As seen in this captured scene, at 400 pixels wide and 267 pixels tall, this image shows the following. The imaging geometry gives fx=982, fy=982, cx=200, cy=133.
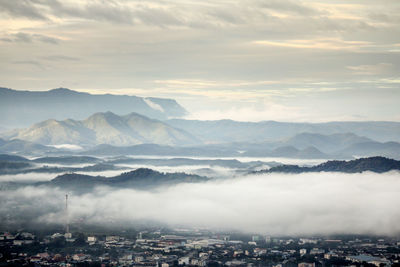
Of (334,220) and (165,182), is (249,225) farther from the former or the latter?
(165,182)

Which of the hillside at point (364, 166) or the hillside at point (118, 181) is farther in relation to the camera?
the hillside at point (118, 181)

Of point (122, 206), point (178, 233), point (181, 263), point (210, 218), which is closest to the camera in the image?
point (181, 263)

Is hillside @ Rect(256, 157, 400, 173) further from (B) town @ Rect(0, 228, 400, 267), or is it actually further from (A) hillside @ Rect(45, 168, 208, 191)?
(B) town @ Rect(0, 228, 400, 267)

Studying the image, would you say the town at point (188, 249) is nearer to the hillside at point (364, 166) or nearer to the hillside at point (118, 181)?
the hillside at point (364, 166)

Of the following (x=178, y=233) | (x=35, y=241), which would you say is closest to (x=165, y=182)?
(x=178, y=233)

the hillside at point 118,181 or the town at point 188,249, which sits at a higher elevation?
the hillside at point 118,181

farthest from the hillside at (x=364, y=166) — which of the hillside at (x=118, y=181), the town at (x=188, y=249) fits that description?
the town at (x=188, y=249)

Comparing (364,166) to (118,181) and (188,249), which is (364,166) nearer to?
(118,181)

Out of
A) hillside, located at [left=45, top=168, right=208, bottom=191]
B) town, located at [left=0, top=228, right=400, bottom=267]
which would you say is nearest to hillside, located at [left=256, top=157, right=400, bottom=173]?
hillside, located at [left=45, top=168, right=208, bottom=191]

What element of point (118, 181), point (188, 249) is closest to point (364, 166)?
point (118, 181)
